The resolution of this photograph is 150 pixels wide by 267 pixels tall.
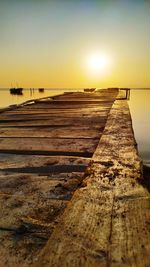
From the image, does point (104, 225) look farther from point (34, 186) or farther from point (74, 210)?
point (34, 186)

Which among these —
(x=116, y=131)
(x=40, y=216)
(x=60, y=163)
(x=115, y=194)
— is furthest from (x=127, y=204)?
(x=116, y=131)

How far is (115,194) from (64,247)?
0.48 metres

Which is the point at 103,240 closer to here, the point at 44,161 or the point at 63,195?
the point at 63,195

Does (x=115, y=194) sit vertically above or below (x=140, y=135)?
above

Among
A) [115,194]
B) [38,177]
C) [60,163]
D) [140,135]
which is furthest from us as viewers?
[140,135]

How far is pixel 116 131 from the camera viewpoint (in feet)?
10.3

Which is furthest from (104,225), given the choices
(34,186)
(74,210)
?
(34,186)

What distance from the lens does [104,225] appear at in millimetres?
1060

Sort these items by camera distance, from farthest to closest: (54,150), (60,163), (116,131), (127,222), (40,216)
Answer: (116,131) → (54,150) → (60,163) → (40,216) → (127,222)

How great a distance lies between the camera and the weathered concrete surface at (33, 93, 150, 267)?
875 mm

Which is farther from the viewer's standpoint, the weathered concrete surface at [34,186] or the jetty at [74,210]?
the weathered concrete surface at [34,186]

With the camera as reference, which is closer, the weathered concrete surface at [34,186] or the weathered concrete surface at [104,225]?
the weathered concrete surface at [104,225]

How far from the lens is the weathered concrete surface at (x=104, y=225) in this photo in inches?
34.5

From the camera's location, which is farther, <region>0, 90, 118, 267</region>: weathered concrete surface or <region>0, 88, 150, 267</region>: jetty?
<region>0, 90, 118, 267</region>: weathered concrete surface
